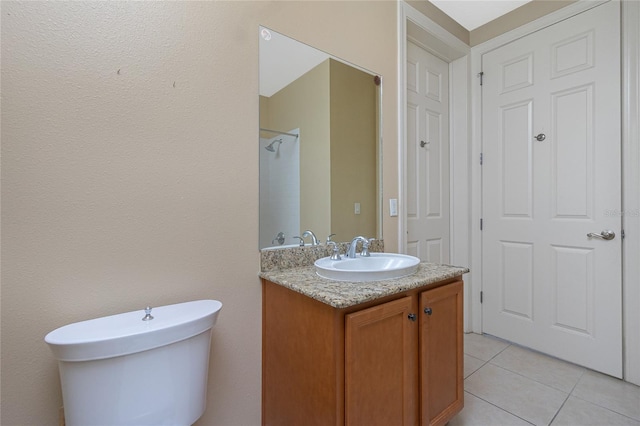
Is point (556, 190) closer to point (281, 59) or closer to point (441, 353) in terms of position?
point (441, 353)

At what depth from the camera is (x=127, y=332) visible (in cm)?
79

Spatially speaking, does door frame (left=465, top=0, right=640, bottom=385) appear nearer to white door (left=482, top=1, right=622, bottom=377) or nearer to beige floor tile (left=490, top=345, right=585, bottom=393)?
white door (left=482, top=1, right=622, bottom=377)

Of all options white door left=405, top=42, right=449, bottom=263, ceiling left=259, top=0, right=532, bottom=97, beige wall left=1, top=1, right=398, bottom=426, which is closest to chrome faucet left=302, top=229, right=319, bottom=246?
beige wall left=1, top=1, right=398, bottom=426

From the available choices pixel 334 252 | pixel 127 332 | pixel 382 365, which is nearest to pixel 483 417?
pixel 382 365

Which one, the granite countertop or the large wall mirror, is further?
the large wall mirror

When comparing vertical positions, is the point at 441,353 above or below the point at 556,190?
below

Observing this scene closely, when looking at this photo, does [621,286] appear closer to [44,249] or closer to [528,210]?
[528,210]

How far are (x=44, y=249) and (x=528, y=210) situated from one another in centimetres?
268

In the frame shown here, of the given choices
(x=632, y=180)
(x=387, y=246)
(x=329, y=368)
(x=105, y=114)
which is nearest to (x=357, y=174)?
(x=387, y=246)

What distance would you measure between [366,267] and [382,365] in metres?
0.47

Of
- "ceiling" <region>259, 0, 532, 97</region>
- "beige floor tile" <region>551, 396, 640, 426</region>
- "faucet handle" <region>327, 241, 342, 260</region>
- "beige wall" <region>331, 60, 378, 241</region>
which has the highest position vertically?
"ceiling" <region>259, 0, 532, 97</region>

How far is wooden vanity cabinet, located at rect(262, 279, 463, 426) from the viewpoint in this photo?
3.05ft

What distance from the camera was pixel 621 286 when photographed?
176 cm

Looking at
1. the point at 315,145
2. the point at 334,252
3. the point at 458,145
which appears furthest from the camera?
the point at 458,145
